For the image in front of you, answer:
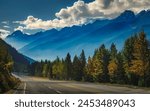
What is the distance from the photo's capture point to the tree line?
162 ft

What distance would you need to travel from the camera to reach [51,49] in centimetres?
2448

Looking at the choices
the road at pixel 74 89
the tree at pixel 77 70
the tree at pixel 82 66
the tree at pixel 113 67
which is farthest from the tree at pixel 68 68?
the road at pixel 74 89

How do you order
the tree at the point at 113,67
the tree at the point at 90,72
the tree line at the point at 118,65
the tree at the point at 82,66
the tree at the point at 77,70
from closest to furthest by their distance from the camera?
the tree line at the point at 118,65
the tree at the point at 113,67
the tree at the point at 90,72
the tree at the point at 82,66
the tree at the point at 77,70

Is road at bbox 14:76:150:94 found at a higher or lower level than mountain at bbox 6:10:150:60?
lower

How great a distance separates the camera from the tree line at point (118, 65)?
49469mm

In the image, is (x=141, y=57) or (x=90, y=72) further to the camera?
(x=90, y=72)

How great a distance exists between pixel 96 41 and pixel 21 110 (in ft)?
51.0

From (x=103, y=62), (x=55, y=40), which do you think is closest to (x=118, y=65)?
(x=103, y=62)

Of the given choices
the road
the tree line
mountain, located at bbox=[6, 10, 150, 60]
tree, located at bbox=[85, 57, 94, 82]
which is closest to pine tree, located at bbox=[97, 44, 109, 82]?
the tree line

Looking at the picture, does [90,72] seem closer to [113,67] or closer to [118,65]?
[113,67]

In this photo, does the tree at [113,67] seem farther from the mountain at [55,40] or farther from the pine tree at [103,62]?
the mountain at [55,40]

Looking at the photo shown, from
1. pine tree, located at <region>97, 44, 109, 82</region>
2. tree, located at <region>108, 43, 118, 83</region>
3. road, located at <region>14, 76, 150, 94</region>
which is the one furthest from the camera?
pine tree, located at <region>97, 44, 109, 82</region>

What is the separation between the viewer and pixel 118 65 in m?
66.8

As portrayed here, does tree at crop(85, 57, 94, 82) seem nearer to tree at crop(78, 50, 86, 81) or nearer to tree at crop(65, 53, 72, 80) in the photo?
tree at crop(78, 50, 86, 81)
